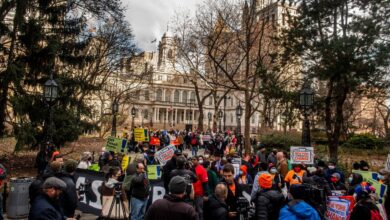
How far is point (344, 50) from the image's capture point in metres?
15.4

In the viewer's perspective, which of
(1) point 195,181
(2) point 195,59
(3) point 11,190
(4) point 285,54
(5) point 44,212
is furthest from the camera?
(2) point 195,59

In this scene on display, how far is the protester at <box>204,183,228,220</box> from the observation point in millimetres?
5199

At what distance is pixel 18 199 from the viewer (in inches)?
356

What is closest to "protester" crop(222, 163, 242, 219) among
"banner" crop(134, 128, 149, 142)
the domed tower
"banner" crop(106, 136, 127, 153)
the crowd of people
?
the crowd of people

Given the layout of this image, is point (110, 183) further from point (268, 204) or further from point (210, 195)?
point (268, 204)

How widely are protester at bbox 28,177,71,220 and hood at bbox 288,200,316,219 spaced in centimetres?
291

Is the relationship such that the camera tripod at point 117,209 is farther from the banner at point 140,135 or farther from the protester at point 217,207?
the banner at point 140,135

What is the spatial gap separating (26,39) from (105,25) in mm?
16428

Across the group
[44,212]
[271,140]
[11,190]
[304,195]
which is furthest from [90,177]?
[271,140]

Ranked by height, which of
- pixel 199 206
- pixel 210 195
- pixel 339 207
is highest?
pixel 210 195

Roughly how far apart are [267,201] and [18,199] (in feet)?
22.5

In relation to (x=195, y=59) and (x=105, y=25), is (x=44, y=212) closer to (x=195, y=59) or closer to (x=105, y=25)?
(x=105, y=25)

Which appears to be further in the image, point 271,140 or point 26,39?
point 271,140

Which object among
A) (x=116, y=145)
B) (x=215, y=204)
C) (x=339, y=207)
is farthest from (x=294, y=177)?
(x=116, y=145)
